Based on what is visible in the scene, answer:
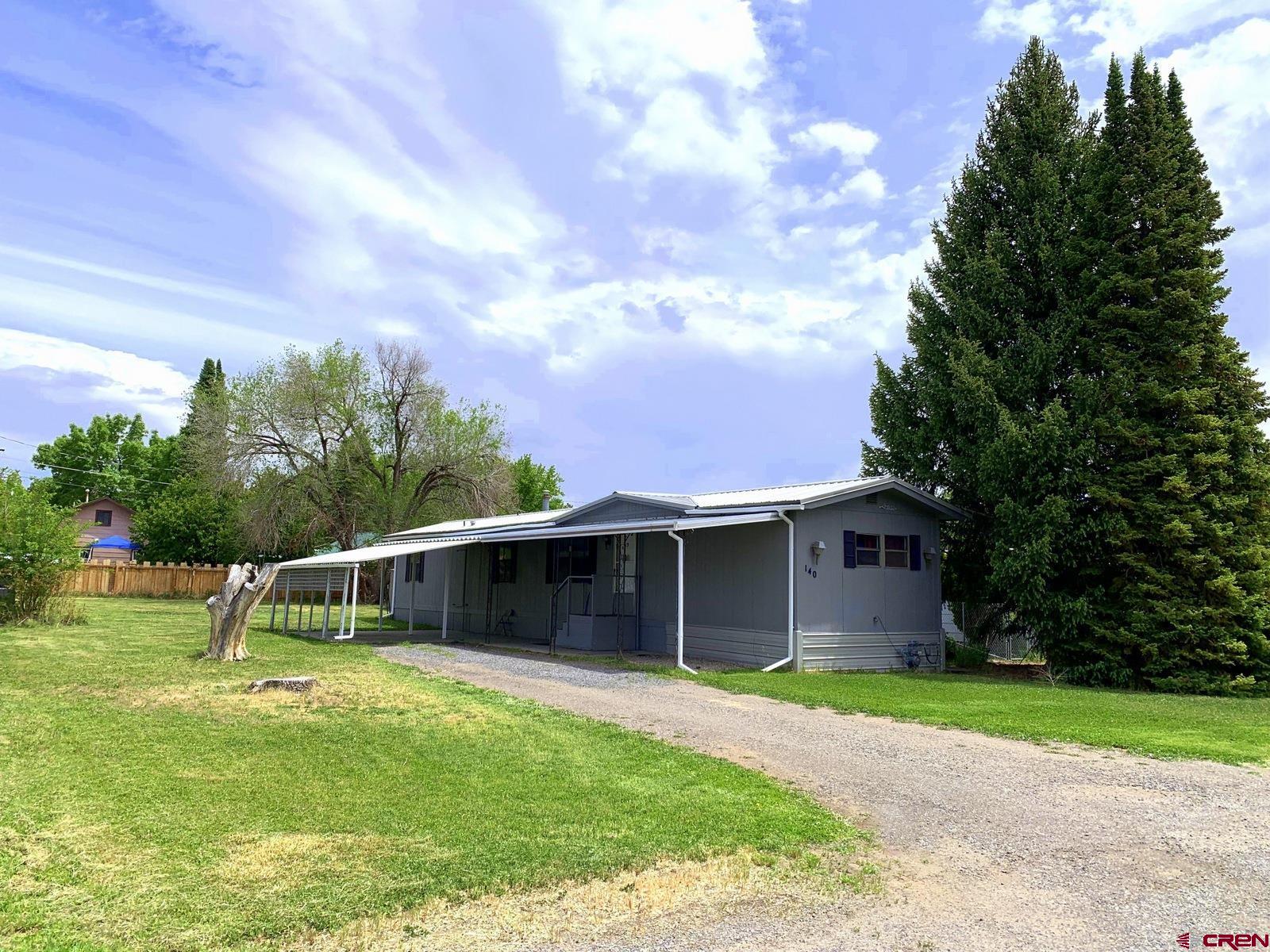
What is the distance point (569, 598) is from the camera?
17.1m

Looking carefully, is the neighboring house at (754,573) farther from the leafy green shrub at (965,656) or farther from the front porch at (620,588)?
the leafy green shrub at (965,656)

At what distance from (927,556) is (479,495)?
2005 centimetres

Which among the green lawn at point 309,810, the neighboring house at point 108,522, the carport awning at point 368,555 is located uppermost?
the neighboring house at point 108,522

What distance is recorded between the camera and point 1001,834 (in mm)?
4992

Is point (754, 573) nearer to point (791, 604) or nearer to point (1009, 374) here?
point (791, 604)

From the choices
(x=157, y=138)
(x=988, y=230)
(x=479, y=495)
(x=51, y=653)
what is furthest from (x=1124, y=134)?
(x=479, y=495)

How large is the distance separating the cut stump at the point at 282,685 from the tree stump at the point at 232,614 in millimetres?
2970

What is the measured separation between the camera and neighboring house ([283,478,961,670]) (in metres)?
13.7

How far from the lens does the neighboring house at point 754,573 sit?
13.7 meters

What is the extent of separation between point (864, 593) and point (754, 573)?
1900 millimetres

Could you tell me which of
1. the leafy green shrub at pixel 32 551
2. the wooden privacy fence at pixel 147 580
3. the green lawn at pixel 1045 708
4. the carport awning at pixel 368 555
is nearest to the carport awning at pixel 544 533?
the carport awning at pixel 368 555

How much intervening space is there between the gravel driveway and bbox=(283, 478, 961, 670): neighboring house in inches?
180

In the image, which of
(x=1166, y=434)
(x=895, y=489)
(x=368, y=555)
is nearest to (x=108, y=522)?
(x=368, y=555)

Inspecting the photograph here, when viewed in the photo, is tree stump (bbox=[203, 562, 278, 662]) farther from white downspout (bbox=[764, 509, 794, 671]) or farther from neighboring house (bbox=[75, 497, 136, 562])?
neighboring house (bbox=[75, 497, 136, 562])
